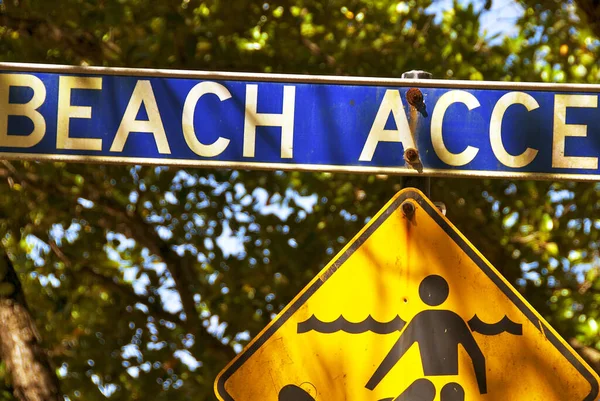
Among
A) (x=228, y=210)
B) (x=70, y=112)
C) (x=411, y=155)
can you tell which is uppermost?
(x=70, y=112)

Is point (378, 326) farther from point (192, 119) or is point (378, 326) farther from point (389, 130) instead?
point (192, 119)

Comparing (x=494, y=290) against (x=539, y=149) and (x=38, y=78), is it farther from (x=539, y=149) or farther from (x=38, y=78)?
(x=38, y=78)

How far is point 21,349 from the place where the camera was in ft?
10.5

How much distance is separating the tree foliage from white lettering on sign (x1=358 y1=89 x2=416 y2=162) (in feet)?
8.35

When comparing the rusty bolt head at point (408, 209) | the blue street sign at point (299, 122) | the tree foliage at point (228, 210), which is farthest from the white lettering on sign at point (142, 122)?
the tree foliage at point (228, 210)

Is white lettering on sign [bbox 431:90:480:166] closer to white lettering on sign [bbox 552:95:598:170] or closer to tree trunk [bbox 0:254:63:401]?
white lettering on sign [bbox 552:95:598:170]

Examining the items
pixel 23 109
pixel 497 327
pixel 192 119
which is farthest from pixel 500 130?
pixel 23 109

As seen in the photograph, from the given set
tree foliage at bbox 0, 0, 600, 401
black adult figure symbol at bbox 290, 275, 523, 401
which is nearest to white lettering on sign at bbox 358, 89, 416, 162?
black adult figure symbol at bbox 290, 275, 523, 401

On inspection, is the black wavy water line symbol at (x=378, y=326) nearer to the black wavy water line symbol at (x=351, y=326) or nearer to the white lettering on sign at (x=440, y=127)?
the black wavy water line symbol at (x=351, y=326)

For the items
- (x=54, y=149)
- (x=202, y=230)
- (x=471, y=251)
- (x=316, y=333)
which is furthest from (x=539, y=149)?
(x=202, y=230)

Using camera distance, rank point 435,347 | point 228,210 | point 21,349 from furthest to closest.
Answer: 1. point 228,210
2. point 21,349
3. point 435,347

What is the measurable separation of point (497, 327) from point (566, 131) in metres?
0.54

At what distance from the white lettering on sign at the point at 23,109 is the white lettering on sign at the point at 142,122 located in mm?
206

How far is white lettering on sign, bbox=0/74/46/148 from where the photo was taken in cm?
227
